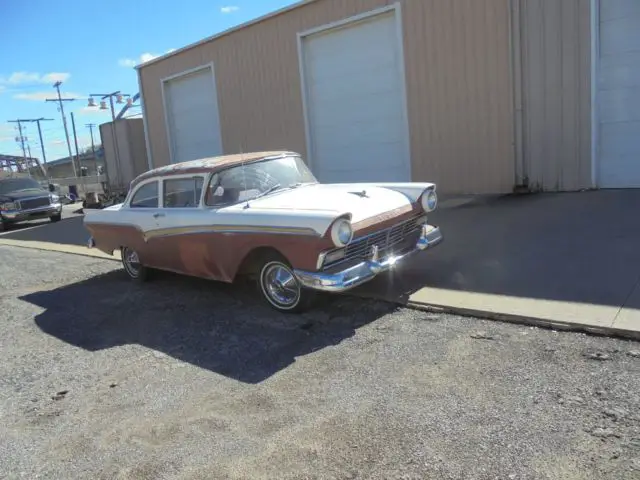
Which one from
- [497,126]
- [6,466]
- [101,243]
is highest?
[497,126]

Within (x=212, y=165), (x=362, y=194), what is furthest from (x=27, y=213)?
(x=362, y=194)

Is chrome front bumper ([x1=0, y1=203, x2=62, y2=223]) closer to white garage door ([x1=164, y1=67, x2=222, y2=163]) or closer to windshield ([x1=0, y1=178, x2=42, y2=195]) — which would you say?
windshield ([x1=0, y1=178, x2=42, y2=195])

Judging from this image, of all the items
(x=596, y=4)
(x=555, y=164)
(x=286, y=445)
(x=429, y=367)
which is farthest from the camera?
(x=555, y=164)

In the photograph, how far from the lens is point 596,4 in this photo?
8.70 m

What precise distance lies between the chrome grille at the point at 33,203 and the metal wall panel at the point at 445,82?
8.17 m

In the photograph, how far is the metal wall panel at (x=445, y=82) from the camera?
9.70m

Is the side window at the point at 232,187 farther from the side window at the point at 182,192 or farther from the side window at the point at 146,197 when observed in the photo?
the side window at the point at 146,197

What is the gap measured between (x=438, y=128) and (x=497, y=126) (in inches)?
47.8

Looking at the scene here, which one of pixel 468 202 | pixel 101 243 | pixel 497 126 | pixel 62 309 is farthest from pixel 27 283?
pixel 497 126

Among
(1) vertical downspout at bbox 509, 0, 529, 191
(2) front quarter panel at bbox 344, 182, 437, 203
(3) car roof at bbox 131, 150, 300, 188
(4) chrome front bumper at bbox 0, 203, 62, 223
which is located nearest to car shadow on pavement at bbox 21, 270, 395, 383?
(2) front quarter panel at bbox 344, 182, 437, 203

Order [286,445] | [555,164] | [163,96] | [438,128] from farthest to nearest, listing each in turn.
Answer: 1. [163,96]
2. [438,128]
3. [555,164]
4. [286,445]

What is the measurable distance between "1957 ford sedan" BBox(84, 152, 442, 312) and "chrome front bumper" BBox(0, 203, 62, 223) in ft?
37.6

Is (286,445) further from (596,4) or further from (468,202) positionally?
(596,4)

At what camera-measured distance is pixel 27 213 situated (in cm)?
1630
